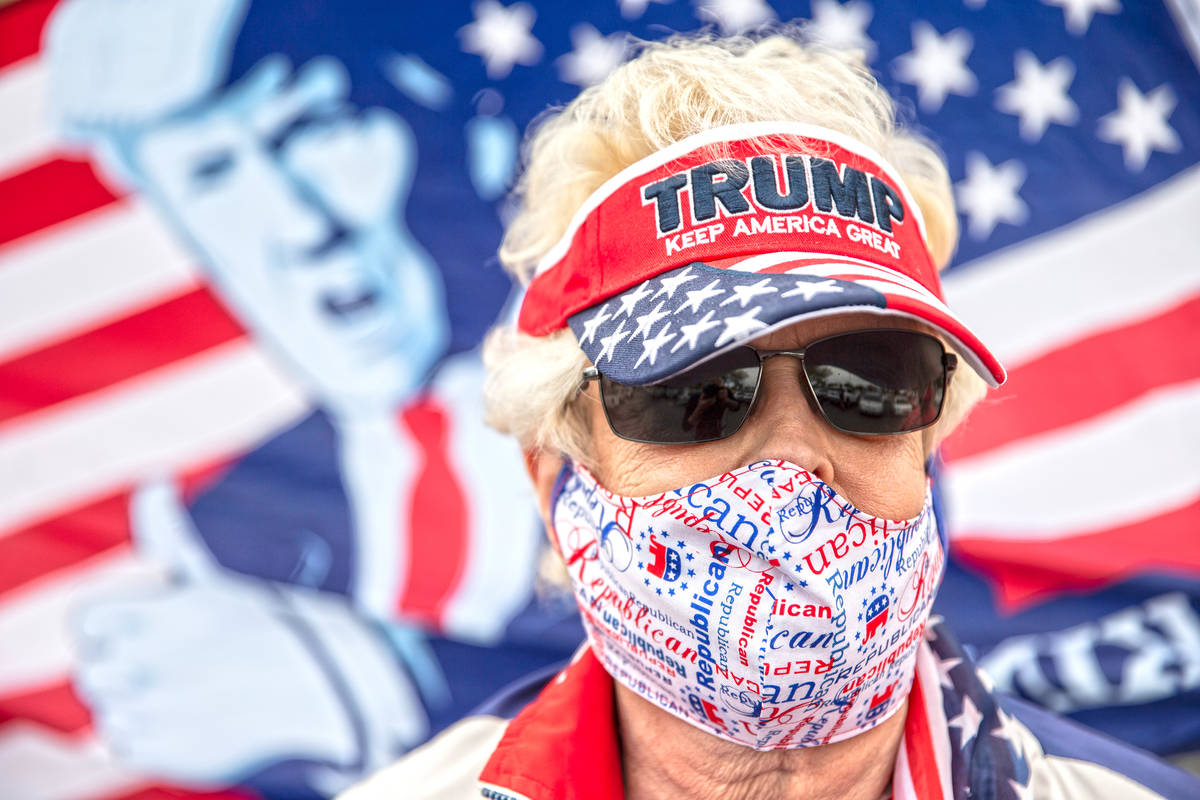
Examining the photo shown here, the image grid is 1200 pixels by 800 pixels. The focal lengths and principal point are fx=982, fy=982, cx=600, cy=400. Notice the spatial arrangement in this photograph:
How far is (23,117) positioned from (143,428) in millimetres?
1118

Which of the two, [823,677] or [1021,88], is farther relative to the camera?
[1021,88]

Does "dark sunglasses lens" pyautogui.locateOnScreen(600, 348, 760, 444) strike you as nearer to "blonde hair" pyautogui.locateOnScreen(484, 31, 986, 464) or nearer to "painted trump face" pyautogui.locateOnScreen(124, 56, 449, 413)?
"blonde hair" pyautogui.locateOnScreen(484, 31, 986, 464)

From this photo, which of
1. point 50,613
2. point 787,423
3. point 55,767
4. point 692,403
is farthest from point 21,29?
point 787,423

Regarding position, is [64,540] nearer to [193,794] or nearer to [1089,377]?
[193,794]

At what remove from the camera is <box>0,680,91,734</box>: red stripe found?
3311 millimetres

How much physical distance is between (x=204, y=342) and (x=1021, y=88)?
2.82 metres

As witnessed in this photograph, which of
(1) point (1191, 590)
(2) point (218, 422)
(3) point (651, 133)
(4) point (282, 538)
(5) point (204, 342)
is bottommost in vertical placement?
(1) point (1191, 590)

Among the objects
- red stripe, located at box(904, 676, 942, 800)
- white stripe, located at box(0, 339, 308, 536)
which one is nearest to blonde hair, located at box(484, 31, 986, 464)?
red stripe, located at box(904, 676, 942, 800)

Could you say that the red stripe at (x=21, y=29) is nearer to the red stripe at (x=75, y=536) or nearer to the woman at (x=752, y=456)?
the red stripe at (x=75, y=536)

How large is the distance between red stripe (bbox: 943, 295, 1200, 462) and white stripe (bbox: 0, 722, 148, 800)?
2964 millimetres

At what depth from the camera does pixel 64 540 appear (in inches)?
132

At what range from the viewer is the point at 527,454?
6.18ft

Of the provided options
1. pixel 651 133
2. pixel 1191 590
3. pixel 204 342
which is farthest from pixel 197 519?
pixel 1191 590

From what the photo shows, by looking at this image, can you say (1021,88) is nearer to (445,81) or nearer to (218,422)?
(445,81)
